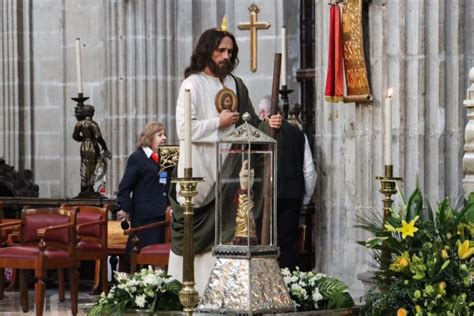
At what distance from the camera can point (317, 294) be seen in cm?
700

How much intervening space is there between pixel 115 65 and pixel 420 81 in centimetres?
755

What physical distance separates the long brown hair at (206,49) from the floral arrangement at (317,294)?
1.71m

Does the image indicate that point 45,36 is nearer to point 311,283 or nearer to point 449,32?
point 449,32

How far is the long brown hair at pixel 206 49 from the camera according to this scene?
837 centimetres

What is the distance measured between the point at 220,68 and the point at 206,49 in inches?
5.1

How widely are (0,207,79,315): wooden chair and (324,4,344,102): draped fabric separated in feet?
10.4

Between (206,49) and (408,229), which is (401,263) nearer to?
(408,229)

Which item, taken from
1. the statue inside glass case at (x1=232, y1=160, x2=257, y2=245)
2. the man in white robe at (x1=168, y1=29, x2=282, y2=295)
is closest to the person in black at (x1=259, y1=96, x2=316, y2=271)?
the man in white robe at (x1=168, y1=29, x2=282, y2=295)

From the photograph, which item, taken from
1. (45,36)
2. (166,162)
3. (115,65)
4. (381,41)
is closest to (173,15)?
(115,65)

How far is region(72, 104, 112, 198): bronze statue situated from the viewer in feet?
50.9

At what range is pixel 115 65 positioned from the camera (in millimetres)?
16594

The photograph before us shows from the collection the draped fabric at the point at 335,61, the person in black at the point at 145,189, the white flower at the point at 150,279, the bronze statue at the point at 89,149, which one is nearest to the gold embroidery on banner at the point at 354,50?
the draped fabric at the point at 335,61

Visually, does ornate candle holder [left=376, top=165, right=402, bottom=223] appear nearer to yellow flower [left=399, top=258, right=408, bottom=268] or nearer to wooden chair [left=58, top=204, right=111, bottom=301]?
yellow flower [left=399, top=258, right=408, bottom=268]

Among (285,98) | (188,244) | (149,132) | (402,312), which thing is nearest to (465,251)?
(402,312)
